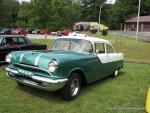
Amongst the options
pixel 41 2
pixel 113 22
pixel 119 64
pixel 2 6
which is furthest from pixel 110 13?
pixel 119 64

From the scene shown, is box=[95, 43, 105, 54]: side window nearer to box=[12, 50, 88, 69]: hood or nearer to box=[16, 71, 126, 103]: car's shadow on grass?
box=[16, 71, 126, 103]: car's shadow on grass

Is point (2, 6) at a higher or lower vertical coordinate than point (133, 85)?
higher

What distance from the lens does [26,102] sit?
7.07 m

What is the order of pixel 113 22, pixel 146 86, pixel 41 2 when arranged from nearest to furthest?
1. pixel 146 86
2. pixel 41 2
3. pixel 113 22

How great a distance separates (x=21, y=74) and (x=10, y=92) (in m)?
0.82

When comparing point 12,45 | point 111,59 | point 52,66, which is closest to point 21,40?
point 12,45

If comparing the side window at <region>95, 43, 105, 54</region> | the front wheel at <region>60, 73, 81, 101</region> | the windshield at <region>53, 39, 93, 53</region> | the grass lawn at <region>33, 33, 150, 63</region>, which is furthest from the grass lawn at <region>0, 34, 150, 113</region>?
Result: the grass lawn at <region>33, 33, 150, 63</region>

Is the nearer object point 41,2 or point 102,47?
point 102,47

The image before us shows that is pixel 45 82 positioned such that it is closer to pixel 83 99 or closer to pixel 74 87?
pixel 74 87

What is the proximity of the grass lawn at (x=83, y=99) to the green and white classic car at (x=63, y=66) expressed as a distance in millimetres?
367

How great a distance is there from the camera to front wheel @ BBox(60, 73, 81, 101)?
23.8ft

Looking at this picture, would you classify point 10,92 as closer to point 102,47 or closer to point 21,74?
point 21,74

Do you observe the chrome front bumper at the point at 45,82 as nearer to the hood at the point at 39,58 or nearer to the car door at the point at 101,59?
the hood at the point at 39,58

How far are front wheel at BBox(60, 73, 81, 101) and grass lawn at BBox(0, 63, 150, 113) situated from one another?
0.46 feet
